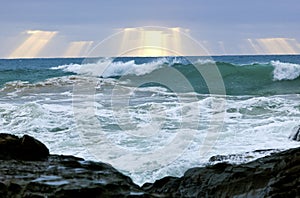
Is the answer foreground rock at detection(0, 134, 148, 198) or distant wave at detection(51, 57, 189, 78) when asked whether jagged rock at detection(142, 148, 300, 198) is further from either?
distant wave at detection(51, 57, 189, 78)

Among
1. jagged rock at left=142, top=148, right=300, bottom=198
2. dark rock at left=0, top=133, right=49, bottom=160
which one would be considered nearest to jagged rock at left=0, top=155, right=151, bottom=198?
dark rock at left=0, top=133, right=49, bottom=160

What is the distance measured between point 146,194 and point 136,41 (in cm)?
386

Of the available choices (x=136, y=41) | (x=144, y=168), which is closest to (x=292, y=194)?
(x=136, y=41)

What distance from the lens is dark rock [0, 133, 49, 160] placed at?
3.96m

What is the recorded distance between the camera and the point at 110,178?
3.14 meters

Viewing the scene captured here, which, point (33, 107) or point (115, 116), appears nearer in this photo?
point (115, 116)

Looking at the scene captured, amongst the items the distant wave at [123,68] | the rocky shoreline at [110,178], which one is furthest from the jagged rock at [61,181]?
the distant wave at [123,68]

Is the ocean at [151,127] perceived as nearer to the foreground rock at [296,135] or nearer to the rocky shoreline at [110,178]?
the foreground rock at [296,135]

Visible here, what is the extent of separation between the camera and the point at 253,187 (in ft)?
12.4

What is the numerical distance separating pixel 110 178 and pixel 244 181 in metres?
1.24

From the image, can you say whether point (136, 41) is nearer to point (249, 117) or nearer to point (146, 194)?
point (146, 194)

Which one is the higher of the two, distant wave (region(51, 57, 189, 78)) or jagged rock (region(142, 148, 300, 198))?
distant wave (region(51, 57, 189, 78))

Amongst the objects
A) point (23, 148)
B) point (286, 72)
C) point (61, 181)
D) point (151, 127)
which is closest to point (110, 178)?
point (61, 181)

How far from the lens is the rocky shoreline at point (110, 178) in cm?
282
